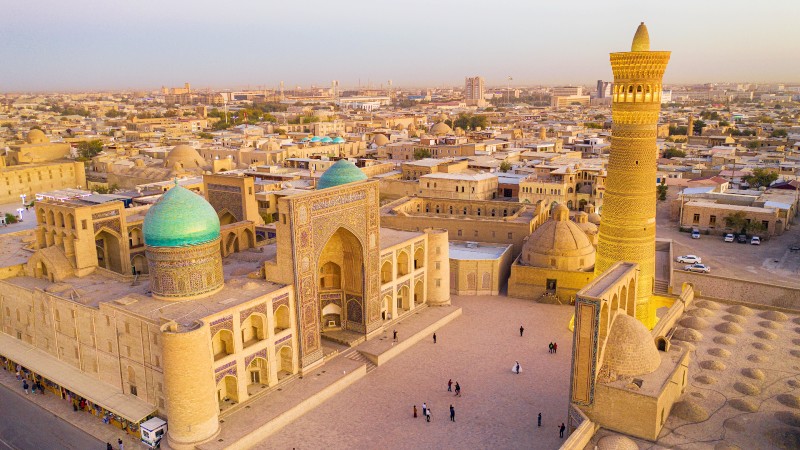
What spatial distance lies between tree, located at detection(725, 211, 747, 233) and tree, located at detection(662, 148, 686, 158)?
2945 centimetres

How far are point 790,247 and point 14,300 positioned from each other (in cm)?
3893

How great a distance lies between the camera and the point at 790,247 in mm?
A: 34438

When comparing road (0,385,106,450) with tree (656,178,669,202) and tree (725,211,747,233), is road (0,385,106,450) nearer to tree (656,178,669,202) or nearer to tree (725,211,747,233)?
tree (725,211,747,233)

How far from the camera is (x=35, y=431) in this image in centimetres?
1762

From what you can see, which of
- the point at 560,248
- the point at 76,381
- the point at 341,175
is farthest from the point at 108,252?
the point at 560,248

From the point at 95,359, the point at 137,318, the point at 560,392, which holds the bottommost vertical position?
the point at 560,392

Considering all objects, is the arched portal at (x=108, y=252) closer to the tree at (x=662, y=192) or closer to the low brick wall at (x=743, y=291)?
the low brick wall at (x=743, y=291)

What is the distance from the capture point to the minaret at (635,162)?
19.9 metres

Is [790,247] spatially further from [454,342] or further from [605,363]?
[605,363]

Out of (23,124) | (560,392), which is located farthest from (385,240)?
(23,124)

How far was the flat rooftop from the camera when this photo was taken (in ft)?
95.8

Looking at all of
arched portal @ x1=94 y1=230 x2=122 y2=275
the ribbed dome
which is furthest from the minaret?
arched portal @ x1=94 y1=230 x2=122 y2=275

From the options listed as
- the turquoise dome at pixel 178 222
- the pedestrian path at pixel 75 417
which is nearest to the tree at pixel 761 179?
the turquoise dome at pixel 178 222

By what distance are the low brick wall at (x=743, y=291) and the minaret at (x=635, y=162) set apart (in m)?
4.79
